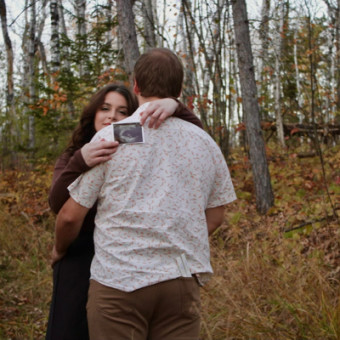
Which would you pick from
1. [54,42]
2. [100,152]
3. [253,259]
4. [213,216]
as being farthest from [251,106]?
[54,42]

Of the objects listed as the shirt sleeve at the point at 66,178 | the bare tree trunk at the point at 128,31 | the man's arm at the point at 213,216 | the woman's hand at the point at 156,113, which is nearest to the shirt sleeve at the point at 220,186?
the man's arm at the point at 213,216

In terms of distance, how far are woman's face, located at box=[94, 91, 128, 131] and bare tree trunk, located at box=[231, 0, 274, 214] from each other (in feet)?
14.5

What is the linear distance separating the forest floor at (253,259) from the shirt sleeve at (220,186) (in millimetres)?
744

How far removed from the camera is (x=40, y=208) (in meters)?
7.81

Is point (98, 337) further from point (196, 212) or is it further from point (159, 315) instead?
point (196, 212)

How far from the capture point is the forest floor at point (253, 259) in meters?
3.02

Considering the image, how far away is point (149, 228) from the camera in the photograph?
160 centimetres

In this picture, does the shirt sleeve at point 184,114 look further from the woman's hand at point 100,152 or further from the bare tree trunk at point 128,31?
the bare tree trunk at point 128,31

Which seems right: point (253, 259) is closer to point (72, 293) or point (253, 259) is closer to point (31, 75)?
point (72, 293)

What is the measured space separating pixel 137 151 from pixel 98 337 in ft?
2.32

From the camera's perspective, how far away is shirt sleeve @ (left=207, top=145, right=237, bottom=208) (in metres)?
1.89

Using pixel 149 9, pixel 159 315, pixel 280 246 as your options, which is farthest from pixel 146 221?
pixel 149 9

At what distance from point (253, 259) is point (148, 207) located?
2.62 metres

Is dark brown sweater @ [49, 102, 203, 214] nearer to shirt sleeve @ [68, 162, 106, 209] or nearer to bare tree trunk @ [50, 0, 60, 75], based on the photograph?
shirt sleeve @ [68, 162, 106, 209]
